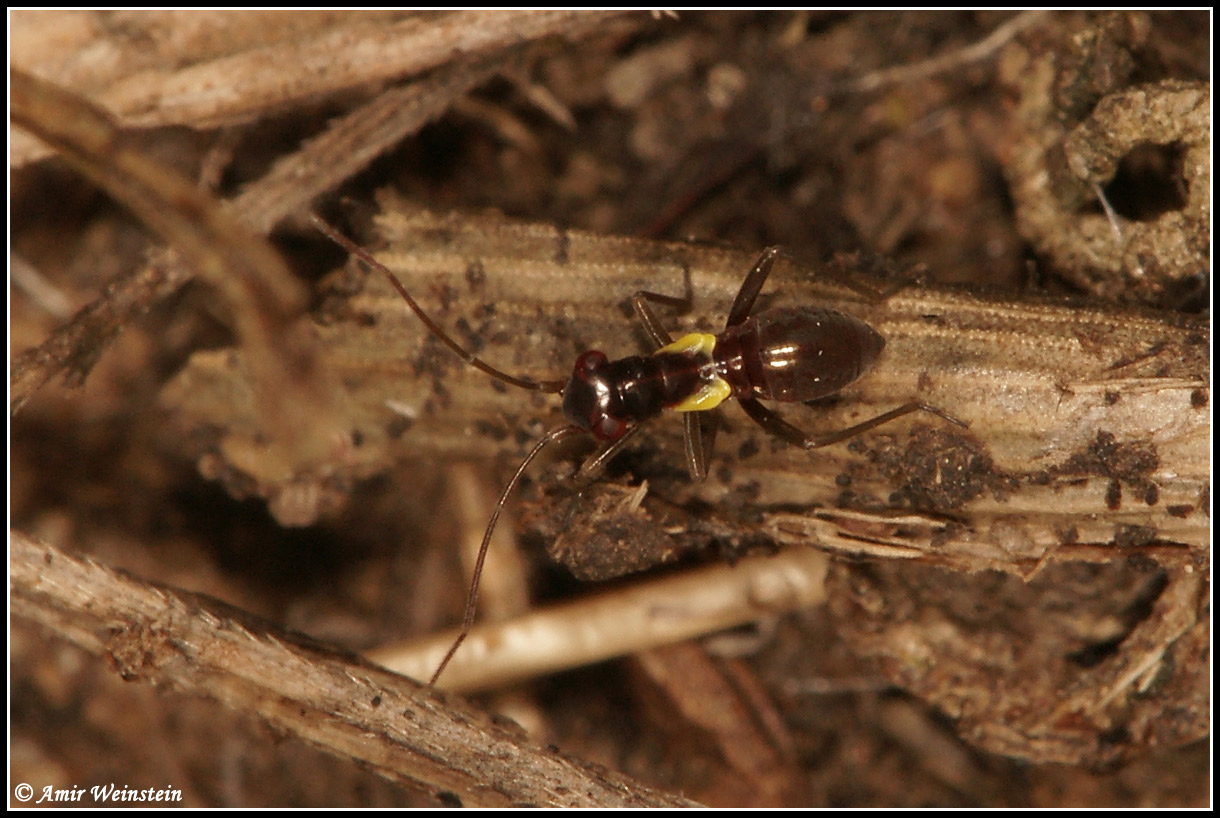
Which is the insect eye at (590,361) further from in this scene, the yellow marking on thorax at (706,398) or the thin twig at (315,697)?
the thin twig at (315,697)

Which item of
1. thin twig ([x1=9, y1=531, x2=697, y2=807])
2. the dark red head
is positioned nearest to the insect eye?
the dark red head

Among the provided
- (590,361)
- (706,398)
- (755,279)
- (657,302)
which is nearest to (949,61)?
(755,279)

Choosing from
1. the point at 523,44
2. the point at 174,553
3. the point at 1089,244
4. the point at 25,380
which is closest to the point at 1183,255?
the point at 1089,244

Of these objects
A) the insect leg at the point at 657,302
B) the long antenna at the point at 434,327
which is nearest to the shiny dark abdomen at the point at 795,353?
the insect leg at the point at 657,302

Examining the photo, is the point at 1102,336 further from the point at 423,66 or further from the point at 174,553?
the point at 174,553

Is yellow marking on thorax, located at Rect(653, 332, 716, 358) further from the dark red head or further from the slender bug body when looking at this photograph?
the dark red head

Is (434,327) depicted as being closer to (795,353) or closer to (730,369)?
(730,369)

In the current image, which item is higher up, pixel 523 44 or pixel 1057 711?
pixel 523 44
